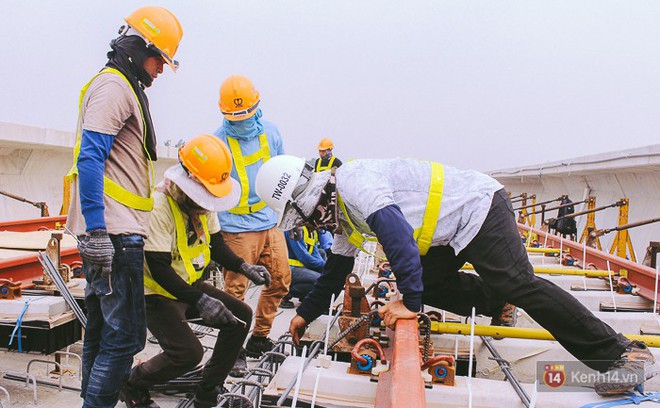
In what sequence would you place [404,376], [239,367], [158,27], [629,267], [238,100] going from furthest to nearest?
1. [629,267]
2. [238,100]
3. [239,367]
4. [158,27]
5. [404,376]

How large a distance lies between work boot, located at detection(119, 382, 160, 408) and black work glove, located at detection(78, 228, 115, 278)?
938 mm

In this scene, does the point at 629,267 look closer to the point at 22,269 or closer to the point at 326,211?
the point at 326,211

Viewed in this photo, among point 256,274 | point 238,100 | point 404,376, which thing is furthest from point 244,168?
point 404,376

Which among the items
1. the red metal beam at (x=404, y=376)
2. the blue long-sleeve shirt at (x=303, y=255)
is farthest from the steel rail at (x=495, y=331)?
the blue long-sleeve shirt at (x=303, y=255)

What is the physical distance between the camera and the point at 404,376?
167 centimetres

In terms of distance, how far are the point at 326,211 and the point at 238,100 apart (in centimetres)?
164

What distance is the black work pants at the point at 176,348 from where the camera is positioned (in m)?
2.89

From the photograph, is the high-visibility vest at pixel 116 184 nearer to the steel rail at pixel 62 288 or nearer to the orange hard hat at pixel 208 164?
the orange hard hat at pixel 208 164

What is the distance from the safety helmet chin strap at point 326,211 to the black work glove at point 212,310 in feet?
2.13

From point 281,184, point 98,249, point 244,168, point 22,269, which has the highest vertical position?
point 244,168

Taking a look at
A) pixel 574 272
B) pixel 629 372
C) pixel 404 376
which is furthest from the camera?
pixel 574 272

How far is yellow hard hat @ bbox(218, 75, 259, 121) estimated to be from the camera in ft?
12.9

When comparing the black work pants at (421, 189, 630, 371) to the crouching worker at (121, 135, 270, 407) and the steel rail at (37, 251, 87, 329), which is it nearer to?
the crouching worker at (121, 135, 270, 407)

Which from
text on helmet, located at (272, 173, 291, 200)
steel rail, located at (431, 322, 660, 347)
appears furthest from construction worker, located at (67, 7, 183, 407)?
steel rail, located at (431, 322, 660, 347)
